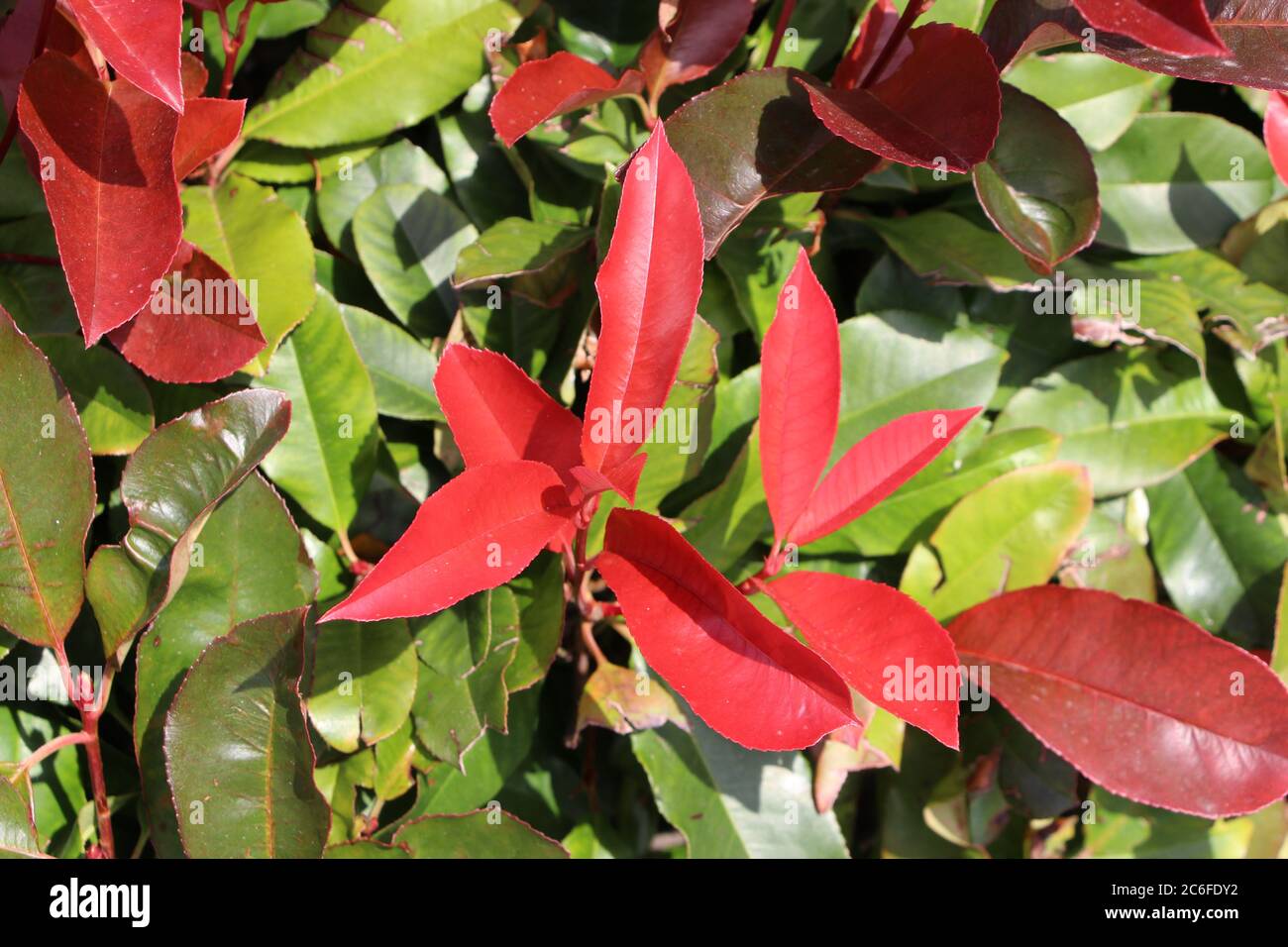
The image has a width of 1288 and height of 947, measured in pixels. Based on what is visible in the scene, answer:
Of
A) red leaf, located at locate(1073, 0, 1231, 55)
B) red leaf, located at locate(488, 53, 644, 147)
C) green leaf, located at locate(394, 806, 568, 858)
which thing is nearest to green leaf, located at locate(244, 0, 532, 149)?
red leaf, located at locate(488, 53, 644, 147)

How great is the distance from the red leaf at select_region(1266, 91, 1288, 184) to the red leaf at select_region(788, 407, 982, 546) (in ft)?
1.63

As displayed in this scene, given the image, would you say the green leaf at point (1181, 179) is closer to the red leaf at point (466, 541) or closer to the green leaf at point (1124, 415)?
the green leaf at point (1124, 415)

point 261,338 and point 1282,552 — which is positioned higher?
point 261,338

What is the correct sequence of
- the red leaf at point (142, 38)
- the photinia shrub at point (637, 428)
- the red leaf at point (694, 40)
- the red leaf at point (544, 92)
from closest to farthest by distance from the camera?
the red leaf at point (142, 38)
the photinia shrub at point (637, 428)
the red leaf at point (544, 92)
the red leaf at point (694, 40)

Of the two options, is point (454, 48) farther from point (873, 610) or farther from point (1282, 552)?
point (1282, 552)

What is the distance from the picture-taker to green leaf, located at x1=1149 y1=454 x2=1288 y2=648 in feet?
4.38

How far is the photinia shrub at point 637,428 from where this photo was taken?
87cm

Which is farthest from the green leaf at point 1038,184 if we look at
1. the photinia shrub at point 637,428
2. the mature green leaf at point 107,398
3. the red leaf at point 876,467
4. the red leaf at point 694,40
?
the mature green leaf at point 107,398

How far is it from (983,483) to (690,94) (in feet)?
1.78

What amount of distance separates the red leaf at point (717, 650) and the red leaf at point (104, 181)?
43cm

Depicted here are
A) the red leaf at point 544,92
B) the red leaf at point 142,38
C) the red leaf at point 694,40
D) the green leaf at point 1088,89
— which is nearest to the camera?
the red leaf at point 142,38

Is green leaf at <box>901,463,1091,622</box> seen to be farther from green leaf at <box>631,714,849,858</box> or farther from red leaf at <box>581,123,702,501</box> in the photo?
red leaf at <box>581,123,702,501</box>

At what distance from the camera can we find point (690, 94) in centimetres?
119
